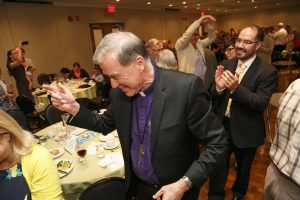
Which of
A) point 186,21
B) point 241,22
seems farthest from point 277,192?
point 241,22

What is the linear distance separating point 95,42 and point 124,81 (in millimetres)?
9401

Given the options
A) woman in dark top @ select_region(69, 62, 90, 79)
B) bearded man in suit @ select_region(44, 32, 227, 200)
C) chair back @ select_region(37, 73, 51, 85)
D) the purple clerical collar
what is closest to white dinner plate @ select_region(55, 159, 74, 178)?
bearded man in suit @ select_region(44, 32, 227, 200)

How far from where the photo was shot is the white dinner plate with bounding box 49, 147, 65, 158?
2244 millimetres

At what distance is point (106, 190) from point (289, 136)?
48.8 inches

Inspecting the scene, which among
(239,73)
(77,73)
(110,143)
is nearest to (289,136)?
(239,73)

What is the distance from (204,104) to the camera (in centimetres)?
123

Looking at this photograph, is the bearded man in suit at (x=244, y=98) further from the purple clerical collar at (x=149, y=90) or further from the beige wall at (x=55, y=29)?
the beige wall at (x=55, y=29)

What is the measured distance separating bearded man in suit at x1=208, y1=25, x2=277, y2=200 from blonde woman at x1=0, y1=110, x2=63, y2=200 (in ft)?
4.33

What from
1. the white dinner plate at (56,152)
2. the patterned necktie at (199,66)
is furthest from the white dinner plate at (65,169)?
the patterned necktie at (199,66)

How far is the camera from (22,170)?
4.80 feet

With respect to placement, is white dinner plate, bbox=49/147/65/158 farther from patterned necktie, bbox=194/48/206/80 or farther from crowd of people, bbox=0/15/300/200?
patterned necktie, bbox=194/48/206/80

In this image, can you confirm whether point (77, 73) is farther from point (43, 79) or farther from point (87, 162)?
point (87, 162)

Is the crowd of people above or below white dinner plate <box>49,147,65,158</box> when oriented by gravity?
above

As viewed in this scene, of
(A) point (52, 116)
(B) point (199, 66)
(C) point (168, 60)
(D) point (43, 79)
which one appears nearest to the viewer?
(C) point (168, 60)
